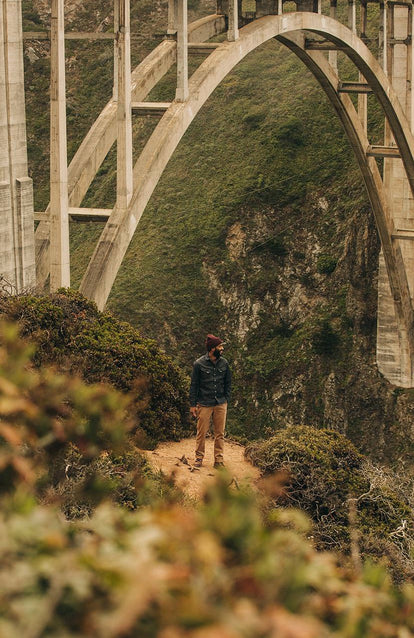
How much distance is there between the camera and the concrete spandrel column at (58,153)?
36.9 feet

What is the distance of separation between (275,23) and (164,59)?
3.55 metres

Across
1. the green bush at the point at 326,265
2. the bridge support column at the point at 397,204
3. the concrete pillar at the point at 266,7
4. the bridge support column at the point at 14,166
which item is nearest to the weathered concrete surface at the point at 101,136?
the bridge support column at the point at 14,166

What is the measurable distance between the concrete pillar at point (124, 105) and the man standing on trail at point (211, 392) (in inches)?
112

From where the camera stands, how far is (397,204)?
84.5 feet

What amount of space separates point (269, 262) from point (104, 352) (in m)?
20.8

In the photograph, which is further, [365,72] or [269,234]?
[269,234]

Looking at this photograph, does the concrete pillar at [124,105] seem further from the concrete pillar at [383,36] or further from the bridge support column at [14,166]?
the concrete pillar at [383,36]

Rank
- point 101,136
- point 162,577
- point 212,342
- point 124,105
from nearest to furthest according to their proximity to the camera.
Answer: point 162,577 < point 212,342 < point 124,105 < point 101,136

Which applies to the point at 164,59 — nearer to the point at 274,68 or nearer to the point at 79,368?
the point at 79,368

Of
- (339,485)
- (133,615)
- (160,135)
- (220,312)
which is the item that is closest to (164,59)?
(160,135)

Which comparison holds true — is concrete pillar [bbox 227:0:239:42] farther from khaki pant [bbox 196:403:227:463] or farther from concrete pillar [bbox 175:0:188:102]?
khaki pant [bbox 196:403:227:463]

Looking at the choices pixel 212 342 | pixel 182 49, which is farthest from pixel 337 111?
pixel 212 342

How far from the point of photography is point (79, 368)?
1007cm

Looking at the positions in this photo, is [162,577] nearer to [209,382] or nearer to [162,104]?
[209,382]
